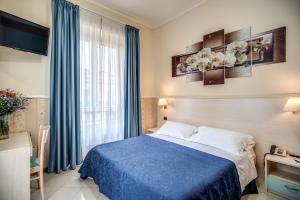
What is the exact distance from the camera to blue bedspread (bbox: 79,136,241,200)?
142cm

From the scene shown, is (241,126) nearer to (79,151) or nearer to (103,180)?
(103,180)

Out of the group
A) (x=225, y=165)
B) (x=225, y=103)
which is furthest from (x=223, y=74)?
(x=225, y=165)

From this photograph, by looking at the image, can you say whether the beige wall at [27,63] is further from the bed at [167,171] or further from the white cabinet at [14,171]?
the bed at [167,171]

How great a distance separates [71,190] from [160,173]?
1439mm

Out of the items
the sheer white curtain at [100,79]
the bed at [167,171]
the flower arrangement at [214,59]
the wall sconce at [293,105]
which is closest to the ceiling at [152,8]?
the sheer white curtain at [100,79]

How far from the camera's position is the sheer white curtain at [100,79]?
3.12m

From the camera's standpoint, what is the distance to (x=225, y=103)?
288 centimetres

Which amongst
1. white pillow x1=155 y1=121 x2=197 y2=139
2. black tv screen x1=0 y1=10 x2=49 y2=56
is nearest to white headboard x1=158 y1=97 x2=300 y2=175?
white pillow x1=155 y1=121 x2=197 y2=139

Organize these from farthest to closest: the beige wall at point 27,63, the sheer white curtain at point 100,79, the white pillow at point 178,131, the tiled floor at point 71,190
Answer: the sheer white curtain at point 100,79 → the white pillow at point 178,131 → the beige wall at point 27,63 → the tiled floor at point 71,190

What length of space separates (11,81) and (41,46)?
2.27 ft

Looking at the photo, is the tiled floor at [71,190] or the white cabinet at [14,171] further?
the tiled floor at [71,190]

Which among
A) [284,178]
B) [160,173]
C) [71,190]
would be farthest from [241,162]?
[71,190]

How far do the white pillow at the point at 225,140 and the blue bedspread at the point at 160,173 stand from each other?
376mm

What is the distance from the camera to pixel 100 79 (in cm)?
331
